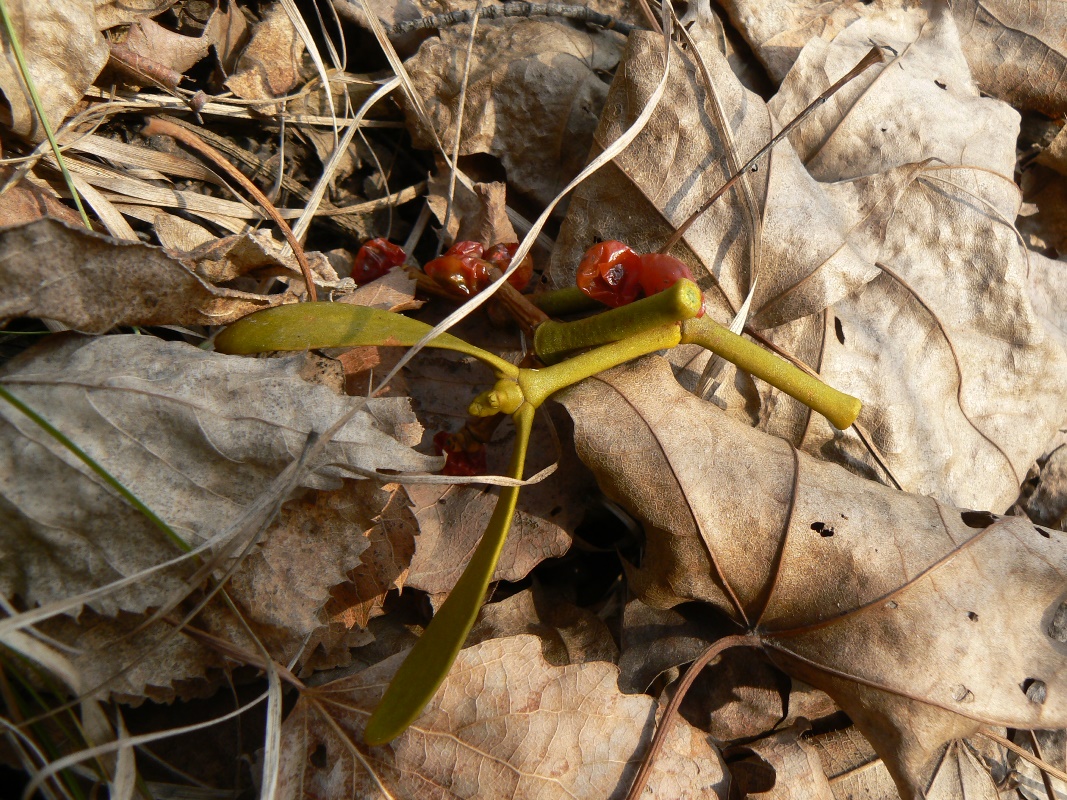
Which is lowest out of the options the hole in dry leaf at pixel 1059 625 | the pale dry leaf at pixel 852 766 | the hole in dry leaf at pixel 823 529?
the pale dry leaf at pixel 852 766

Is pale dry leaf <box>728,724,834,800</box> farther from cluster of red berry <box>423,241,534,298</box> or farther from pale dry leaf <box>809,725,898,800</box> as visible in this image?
cluster of red berry <box>423,241,534,298</box>

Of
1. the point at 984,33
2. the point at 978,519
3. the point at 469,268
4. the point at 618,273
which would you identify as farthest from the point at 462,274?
the point at 984,33

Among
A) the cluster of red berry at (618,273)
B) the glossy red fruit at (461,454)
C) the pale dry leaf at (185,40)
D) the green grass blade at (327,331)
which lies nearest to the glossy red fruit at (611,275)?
the cluster of red berry at (618,273)

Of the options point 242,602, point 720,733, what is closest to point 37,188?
point 242,602

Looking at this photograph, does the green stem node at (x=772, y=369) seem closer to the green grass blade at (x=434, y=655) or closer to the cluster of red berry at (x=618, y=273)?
the cluster of red berry at (x=618, y=273)

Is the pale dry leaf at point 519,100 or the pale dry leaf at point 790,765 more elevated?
the pale dry leaf at point 519,100

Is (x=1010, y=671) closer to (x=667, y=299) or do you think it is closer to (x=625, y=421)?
(x=625, y=421)
